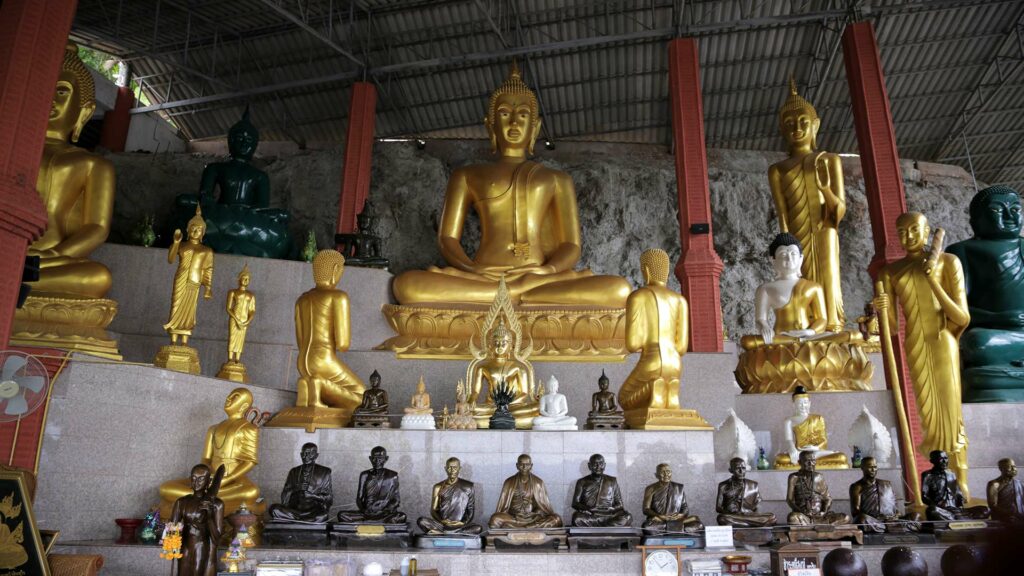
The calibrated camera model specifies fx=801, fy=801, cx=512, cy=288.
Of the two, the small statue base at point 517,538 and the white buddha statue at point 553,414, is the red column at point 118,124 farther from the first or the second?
the small statue base at point 517,538

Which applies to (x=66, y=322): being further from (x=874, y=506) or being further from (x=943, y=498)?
(x=943, y=498)

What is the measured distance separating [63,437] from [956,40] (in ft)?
41.0

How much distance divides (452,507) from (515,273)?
3.06m

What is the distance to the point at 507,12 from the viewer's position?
37.1ft

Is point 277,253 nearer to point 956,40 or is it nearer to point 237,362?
point 237,362

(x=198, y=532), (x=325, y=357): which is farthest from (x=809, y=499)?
(x=198, y=532)

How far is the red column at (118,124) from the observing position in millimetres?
12898

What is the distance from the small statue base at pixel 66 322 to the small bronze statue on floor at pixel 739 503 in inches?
161

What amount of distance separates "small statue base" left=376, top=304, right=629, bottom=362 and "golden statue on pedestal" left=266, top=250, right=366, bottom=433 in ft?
3.07

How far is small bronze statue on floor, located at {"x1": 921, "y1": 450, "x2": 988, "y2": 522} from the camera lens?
4.84 metres

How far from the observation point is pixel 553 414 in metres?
5.43

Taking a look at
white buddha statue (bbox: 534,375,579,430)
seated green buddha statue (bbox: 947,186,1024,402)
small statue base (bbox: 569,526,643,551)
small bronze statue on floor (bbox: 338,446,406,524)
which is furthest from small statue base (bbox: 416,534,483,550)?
seated green buddha statue (bbox: 947,186,1024,402)

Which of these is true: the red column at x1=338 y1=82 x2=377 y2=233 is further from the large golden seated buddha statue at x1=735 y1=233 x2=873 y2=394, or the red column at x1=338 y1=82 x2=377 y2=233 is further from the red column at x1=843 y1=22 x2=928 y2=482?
the red column at x1=843 y1=22 x2=928 y2=482

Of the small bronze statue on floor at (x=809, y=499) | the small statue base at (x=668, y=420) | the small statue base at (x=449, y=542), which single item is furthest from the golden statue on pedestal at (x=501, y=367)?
the small bronze statue on floor at (x=809, y=499)
